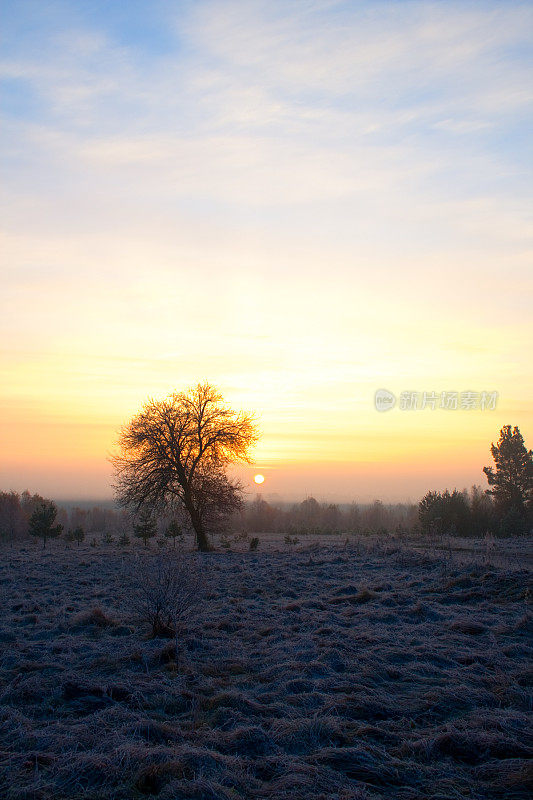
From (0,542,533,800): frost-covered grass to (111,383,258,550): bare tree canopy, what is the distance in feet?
43.6

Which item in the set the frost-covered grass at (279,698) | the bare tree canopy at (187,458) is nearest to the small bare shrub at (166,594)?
the frost-covered grass at (279,698)

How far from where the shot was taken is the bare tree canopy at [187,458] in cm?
2711

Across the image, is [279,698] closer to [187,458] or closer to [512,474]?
[187,458]

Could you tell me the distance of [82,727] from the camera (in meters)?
6.22

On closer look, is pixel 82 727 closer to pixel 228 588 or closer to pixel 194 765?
pixel 194 765

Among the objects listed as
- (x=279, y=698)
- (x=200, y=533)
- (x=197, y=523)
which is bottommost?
(x=200, y=533)

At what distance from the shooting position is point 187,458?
27.9 metres

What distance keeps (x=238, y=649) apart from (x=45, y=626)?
4.36 meters

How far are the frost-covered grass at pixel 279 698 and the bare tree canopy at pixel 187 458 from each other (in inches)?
523

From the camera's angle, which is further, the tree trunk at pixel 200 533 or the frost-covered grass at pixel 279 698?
the tree trunk at pixel 200 533

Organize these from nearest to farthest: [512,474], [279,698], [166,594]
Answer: [279,698]
[166,594]
[512,474]

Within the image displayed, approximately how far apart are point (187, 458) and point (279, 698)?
832 inches

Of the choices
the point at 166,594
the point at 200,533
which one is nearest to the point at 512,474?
the point at 200,533

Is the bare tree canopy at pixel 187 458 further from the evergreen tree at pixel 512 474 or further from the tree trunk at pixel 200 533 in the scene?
the evergreen tree at pixel 512 474
